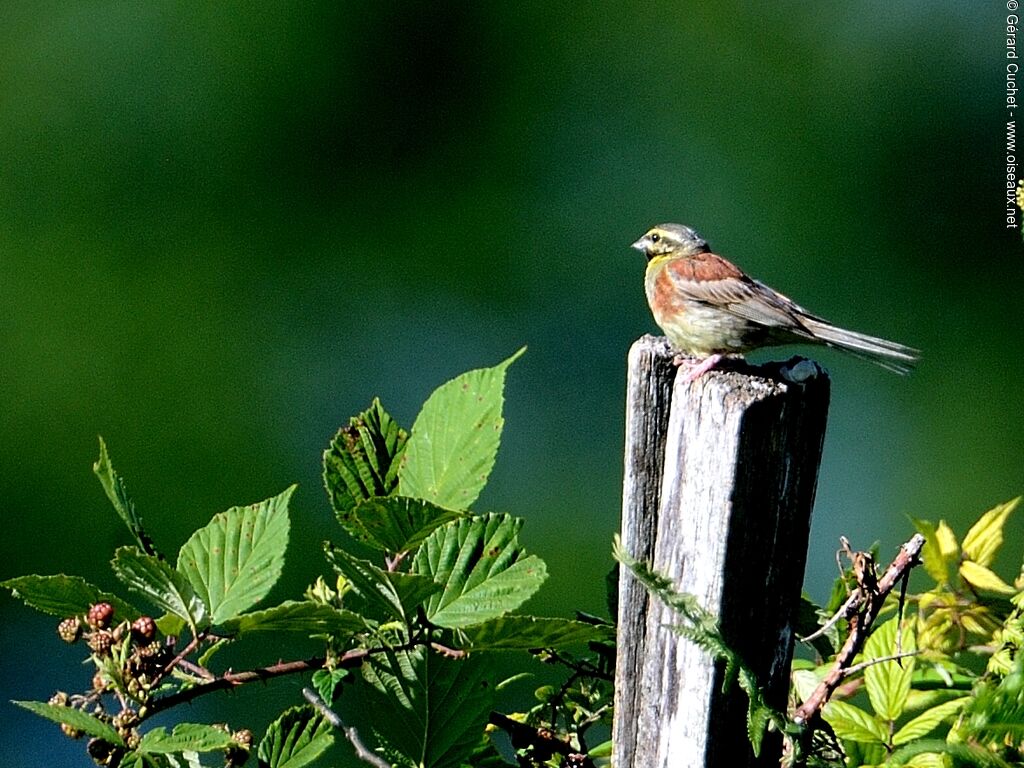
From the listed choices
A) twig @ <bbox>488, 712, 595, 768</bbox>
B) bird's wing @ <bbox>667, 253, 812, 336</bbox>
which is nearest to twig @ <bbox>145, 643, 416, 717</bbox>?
twig @ <bbox>488, 712, 595, 768</bbox>

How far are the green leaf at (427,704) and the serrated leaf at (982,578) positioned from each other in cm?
56

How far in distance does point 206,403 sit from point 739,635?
10.9 ft

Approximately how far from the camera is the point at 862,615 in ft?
3.41

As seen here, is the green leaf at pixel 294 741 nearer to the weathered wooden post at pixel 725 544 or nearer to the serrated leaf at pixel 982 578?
the weathered wooden post at pixel 725 544

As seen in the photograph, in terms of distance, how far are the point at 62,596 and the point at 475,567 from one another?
0.36 m

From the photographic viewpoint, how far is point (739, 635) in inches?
36.4

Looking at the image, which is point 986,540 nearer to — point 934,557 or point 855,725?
point 934,557

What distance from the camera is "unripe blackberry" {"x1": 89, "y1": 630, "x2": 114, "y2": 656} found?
1.00 metres

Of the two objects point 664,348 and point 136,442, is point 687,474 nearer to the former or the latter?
point 664,348

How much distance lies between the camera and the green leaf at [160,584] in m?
1.00

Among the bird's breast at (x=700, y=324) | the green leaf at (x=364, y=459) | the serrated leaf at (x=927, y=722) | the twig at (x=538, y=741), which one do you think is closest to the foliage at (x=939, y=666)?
the serrated leaf at (x=927, y=722)

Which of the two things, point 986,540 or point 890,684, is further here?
point 986,540

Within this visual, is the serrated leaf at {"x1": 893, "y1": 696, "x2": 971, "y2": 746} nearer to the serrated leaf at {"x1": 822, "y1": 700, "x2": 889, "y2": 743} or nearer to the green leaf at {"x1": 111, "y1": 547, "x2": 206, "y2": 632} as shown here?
the serrated leaf at {"x1": 822, "y1": 700, "x2": 889, "y2": 743}

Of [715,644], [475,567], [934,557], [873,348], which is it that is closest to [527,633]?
[475,567]
